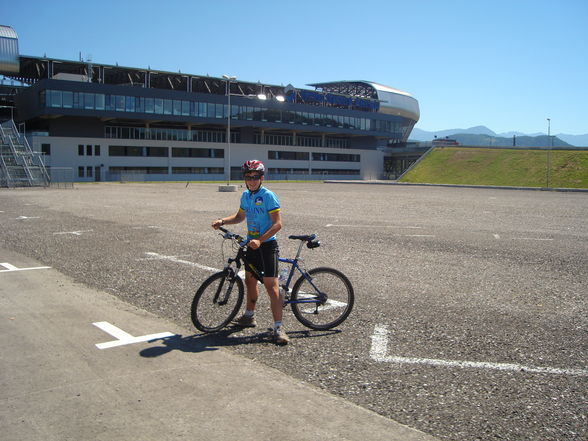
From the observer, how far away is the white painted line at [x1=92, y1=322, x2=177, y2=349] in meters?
5.71

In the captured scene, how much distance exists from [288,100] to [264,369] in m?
86.5

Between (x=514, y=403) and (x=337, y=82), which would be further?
(x=337, y=82)

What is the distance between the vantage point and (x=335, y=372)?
505cm

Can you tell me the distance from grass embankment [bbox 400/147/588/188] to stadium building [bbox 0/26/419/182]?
67.0 ft

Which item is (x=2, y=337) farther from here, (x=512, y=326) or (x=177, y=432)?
(x=512, y=326)

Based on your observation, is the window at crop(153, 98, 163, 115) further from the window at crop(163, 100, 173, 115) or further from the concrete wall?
the concrete wall

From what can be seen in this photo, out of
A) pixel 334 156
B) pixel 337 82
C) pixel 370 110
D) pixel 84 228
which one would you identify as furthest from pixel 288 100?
pixel 84 228

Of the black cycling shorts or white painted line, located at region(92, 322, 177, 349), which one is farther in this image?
the black cycling shorts

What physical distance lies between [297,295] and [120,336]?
2.15 meters

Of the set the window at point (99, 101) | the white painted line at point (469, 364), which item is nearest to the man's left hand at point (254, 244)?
the white painted line at point (469, 364)

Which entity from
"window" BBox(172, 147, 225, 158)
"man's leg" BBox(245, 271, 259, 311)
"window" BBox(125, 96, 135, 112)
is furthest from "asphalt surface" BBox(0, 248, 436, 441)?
"window" BBox(172, 147, 225, 158)

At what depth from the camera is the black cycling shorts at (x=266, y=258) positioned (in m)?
6.07

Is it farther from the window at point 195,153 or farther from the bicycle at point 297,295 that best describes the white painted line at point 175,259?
the window at point 195,153

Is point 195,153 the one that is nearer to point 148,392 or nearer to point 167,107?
point 167,107
